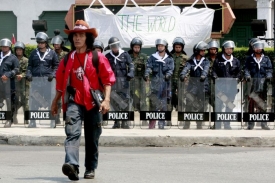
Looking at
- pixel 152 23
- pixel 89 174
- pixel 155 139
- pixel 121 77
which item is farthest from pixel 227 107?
pixel 89 174

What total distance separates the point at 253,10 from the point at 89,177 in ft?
79.4

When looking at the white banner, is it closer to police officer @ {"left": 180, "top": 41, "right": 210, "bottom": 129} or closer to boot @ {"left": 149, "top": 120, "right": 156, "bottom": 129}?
police officer @ {"left": 180, "top": 41, "right": 210, "bottom": 129}

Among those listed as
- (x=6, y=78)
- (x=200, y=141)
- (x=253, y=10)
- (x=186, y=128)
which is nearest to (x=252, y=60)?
(x=186, y=128)

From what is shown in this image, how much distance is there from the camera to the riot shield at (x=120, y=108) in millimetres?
19062

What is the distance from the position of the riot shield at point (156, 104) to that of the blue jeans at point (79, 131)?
24.5 ft

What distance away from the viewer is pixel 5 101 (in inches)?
771

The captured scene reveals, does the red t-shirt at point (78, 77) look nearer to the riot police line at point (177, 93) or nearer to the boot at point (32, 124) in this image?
the riot police line at point (177, 93)

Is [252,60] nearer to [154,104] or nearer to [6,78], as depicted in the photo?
[154,104]

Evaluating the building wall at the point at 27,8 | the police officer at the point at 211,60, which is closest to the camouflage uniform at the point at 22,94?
→ the police officer at the point at 211,60

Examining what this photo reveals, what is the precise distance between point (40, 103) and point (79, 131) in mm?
8139

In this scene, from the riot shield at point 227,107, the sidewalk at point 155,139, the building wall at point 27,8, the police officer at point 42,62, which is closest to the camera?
the sidewalk at point 155,139

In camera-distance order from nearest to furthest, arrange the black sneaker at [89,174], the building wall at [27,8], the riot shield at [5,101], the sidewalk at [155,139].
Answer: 1. the black sneaker at [89,174]
2. the sidewalk at [155,139]
3. the riot shield at [5,101]
4. the building wall at [27,8]

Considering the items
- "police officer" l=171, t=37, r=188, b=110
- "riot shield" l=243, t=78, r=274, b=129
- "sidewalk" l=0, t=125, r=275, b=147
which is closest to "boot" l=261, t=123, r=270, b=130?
"riot shield" l=243, t=78, r=274, b=129

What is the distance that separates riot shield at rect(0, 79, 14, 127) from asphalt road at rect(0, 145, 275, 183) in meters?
2.99
